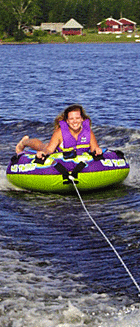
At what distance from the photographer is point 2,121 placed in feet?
55.2

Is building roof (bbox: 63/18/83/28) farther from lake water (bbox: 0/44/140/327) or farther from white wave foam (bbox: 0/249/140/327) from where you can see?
white wave foam (bbox: 0/249/140/327)

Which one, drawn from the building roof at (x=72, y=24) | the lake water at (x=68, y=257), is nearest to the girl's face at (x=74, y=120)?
the lake water at (x=68, y=257)

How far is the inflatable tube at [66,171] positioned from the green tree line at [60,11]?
115836mm

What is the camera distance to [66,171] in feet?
27.0

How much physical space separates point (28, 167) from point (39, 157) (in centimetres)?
29

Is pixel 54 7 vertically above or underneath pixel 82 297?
above

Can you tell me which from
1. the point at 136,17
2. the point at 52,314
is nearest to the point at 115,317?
the point at 52,314

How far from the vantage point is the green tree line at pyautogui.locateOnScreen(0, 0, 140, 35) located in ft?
412

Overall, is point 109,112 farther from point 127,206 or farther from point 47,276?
point 47,276

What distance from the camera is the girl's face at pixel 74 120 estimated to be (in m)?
8.36

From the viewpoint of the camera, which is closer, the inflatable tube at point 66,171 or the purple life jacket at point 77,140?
the inflatable tube at point 66,171

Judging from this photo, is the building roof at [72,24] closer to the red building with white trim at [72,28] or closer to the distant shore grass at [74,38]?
the red building with white trim at [72,28]

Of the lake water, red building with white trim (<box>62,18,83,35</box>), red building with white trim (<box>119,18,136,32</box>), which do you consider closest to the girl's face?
the lake water

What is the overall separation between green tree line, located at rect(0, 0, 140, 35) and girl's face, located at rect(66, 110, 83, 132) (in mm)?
116012
